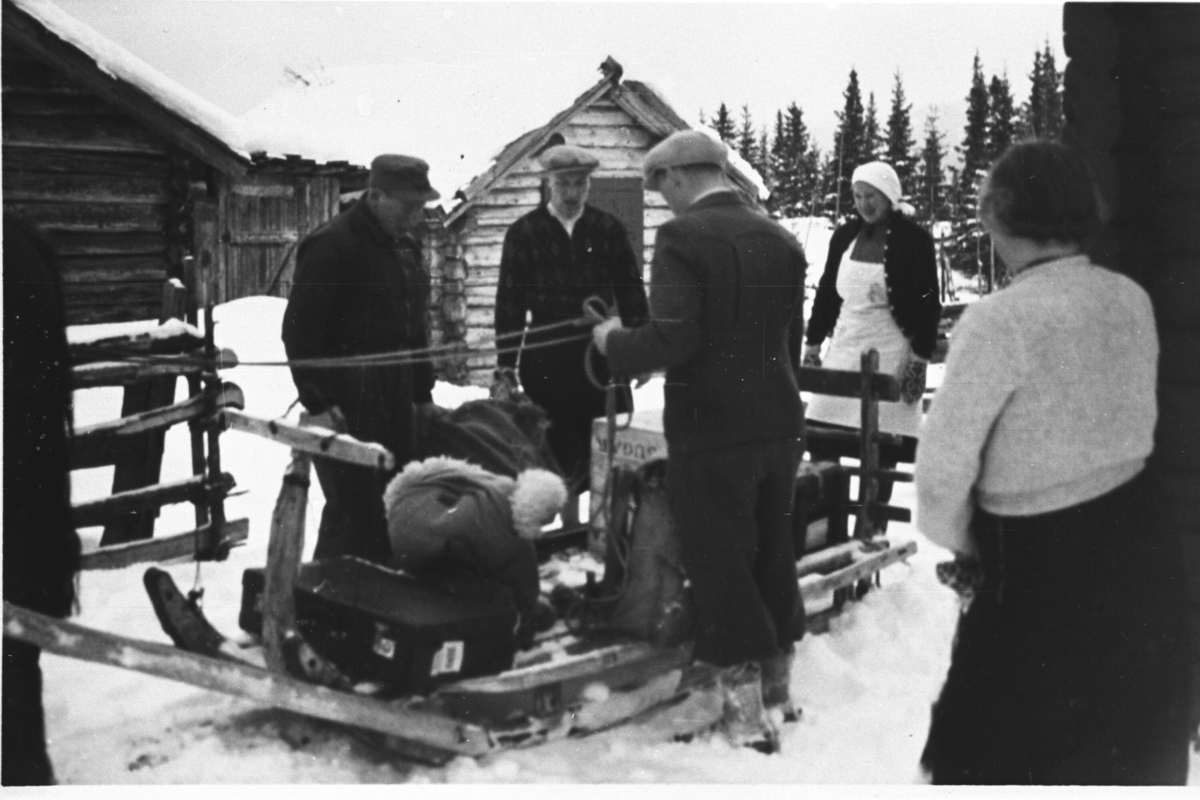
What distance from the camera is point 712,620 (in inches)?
149

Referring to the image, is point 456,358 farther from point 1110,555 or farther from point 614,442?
point 1110,555

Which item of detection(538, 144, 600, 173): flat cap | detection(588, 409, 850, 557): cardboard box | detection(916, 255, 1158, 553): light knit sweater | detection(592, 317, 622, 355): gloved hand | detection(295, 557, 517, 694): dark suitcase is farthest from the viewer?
detection(538, 144, 600, 173): flat cap

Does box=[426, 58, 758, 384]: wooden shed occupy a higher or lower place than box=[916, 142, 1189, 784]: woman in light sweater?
higher

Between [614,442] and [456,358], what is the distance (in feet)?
3.19

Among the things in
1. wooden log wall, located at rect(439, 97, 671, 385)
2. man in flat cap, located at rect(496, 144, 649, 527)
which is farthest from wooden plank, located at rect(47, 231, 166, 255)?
man in flat cap, located at rect(496, 144, 649, 527)

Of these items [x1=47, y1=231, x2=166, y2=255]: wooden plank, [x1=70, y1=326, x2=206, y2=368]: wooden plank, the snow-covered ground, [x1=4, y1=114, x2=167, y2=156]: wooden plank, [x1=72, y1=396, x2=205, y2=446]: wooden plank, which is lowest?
the snow-covered ground

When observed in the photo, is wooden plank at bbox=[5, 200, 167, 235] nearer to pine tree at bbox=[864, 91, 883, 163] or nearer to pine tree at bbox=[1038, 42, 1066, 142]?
pine tree at bbox=[864, 91, 883, 163]

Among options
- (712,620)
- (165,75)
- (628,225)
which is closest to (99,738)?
(712,620)

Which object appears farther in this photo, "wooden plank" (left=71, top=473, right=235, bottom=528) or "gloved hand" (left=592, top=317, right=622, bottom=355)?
"wooden plank" (left=71, top=473, right=235, bottom=528)

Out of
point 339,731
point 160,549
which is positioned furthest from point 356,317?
point 339,731

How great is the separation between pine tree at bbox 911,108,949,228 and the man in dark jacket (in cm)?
317

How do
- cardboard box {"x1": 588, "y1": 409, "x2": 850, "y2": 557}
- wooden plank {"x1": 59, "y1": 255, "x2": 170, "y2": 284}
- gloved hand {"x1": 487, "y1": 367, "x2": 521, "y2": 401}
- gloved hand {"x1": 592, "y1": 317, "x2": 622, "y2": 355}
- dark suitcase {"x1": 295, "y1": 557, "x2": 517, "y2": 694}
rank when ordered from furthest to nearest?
1. gloved hand {"x1": 487, "y1": 367, "x2": 521, "y2": 401}
2. wooden plank {"x1": 59, "y1": 255, "x2": 170, "y2": 284}
3. cardboard box {"x1": 588, "y1": 409, "x2": 850, "y2": 557}
4. gloved hand {"x1": 592, "y1": 317, "x2": 622, "y2": 355}
5. dark suitcase {"x1": 295, "y1": 557, "x2": 517, "y2": 694}

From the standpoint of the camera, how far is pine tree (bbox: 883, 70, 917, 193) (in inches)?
175

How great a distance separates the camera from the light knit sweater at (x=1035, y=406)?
8.43ft
